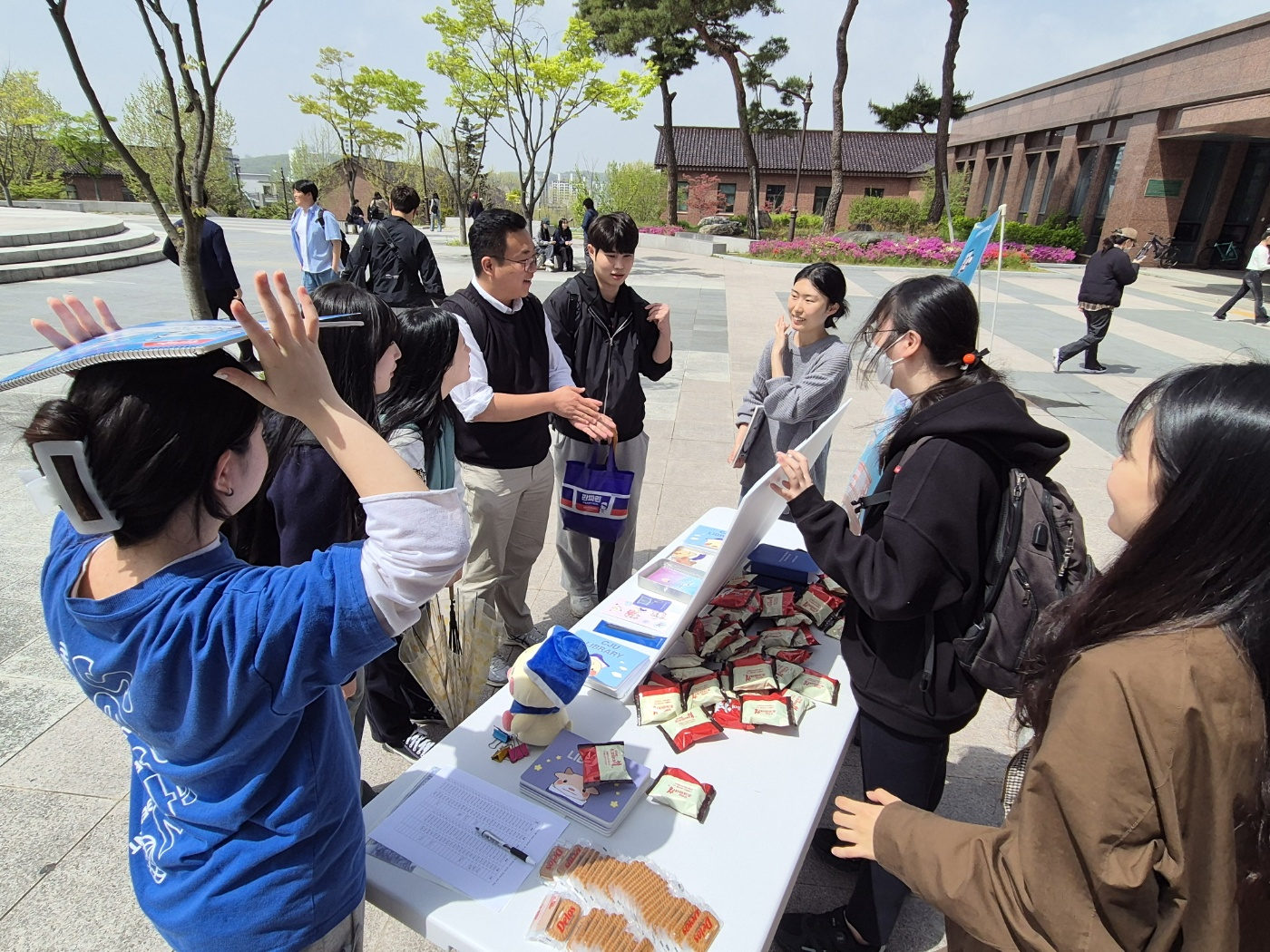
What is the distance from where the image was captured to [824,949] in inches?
71.0

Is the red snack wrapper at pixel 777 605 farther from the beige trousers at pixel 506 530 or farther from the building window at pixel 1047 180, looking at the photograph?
the building window at pixel 1047 180

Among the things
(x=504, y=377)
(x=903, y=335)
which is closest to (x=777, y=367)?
(x=504, y=377)

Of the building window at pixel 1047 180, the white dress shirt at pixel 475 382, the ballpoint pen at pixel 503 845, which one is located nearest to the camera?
the ballpoint pen at pixel 503 845

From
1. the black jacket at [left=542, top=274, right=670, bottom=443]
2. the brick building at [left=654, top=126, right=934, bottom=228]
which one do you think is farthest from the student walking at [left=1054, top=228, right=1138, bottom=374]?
the brick building at [left=654, top=126, right=934, bottom=228]

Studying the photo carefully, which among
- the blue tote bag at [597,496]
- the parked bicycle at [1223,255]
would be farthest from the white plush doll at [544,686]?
the parked bicycle at [1223,255]

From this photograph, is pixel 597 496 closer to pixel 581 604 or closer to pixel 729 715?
pixel 581 604

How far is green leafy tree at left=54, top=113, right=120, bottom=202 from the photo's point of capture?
110 ft

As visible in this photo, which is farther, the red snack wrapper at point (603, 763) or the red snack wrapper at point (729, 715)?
the red snack wrapper at point (729, 715)

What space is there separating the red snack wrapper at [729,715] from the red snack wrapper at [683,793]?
225 millimetres

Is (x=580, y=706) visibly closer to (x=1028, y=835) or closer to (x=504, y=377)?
(x=1028, y=835)

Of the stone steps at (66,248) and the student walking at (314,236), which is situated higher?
the student walking at (314,236)

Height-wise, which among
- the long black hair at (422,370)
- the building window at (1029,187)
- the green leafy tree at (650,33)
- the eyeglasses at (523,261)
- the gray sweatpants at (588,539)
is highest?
the green leafy tree at (650,33)

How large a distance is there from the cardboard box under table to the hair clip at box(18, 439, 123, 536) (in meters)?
0.86

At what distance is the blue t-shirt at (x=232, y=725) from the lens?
3.01ft
